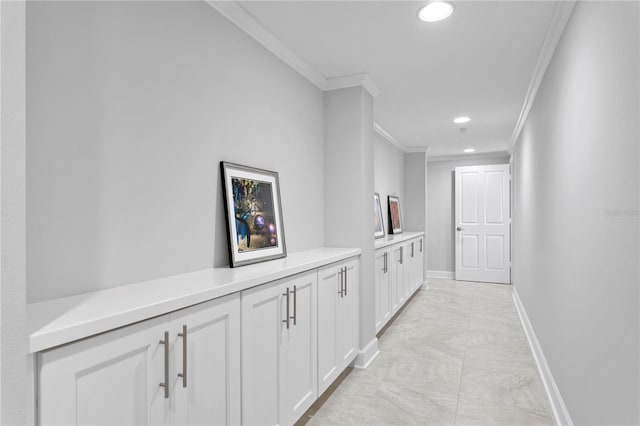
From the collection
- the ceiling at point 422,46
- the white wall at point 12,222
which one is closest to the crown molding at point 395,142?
the ceiling at point 422,46

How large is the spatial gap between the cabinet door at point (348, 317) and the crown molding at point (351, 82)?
4.81ft

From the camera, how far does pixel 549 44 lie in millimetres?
2359

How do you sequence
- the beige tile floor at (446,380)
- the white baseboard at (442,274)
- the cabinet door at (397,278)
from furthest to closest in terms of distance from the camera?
the white baseboard at (442,274) < the cabinet door at (397,278) < the beige tile floor at (446,380)

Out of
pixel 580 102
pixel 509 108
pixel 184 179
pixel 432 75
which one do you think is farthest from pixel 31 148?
pixel 509 108

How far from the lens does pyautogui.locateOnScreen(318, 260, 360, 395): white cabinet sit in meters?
2.33

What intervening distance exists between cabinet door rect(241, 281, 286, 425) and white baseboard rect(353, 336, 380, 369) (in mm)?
1246

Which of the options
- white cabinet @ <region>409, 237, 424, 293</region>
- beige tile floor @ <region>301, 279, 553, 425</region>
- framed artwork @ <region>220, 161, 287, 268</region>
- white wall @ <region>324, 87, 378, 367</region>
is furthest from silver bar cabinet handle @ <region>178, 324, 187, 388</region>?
white cabinet @ <region>409, 237, 424, 293</region>

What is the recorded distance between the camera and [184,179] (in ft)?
5.63

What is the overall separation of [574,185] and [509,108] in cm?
239

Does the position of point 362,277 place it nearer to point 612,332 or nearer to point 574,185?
point 574,185

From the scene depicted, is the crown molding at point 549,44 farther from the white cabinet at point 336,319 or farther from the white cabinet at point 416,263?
the white cabinet at point 416,263

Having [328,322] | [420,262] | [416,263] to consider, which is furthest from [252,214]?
[420,262]

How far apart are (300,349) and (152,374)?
3.40 feet

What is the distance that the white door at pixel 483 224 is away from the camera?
660 centimetres
